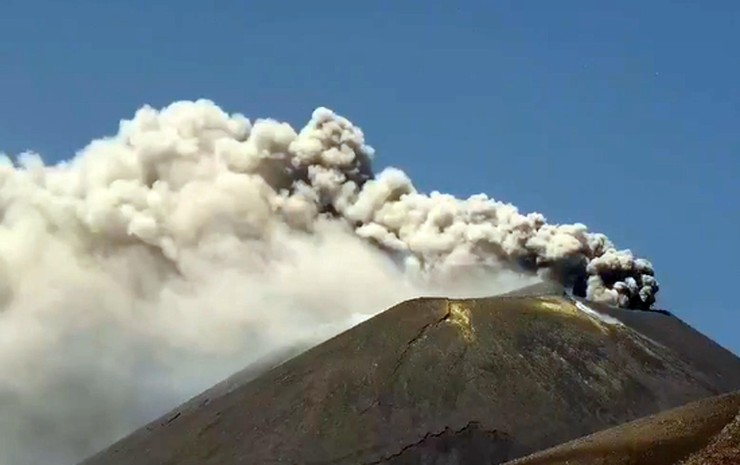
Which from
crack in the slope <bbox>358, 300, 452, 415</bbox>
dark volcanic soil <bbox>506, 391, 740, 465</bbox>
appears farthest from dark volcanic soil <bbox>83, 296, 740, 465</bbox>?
dark volcanic soil <bbox>506, 391, 740, 465</bbox>

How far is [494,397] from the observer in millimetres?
105625

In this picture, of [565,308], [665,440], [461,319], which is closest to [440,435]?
[461,319]

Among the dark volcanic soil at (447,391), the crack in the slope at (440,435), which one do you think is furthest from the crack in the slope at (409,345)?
the crack in the slope at (440,435)

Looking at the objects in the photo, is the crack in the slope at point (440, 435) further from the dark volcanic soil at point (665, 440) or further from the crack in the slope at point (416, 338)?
the dark volcanic soil at point (665, 440)

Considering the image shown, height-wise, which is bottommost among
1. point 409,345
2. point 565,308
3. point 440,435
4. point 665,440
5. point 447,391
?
point 665,440

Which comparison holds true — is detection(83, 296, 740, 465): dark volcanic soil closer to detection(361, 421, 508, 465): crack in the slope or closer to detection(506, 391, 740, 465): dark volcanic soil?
detection(361, 421, 508, 465): crack in the slope

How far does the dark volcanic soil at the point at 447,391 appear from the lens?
101125 mm

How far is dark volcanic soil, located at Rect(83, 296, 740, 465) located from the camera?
10112 centimetres

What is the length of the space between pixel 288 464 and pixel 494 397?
16.7m

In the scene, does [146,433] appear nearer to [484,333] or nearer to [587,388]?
[484,333]

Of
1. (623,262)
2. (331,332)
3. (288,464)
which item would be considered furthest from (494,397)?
(331,332)

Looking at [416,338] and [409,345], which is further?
[416,338]

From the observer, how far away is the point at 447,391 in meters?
106

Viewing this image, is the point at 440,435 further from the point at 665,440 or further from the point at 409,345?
the point at 665,440
